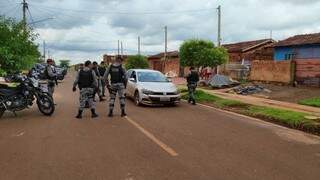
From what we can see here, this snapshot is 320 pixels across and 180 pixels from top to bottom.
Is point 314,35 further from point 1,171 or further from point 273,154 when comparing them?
point 1,171

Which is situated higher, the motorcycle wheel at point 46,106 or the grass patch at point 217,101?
the motorcycle wheel at point 46,106

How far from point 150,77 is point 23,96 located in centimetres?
646

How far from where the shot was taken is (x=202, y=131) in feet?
38.4

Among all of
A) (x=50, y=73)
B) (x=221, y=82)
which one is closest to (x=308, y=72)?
(x=221, y=82)

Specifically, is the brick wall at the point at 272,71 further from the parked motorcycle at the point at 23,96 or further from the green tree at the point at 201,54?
the parked motorcycle at the point at 23,96

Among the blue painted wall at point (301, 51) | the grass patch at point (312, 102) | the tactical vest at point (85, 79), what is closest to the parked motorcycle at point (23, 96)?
the tactical vest at point (85, 79)

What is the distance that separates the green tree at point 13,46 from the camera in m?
20.6

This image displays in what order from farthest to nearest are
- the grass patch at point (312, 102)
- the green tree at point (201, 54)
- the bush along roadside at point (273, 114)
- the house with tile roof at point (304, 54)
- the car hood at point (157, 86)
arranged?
the green tree at point (201, 54), the house with tile roof at point (304, 54), the grass patch at point (312, 102), the car hood at point (157, 86), the bush along roadside at point (273, 114)

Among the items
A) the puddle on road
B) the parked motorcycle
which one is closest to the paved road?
the puddle on road

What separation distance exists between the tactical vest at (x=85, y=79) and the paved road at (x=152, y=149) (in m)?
1.03

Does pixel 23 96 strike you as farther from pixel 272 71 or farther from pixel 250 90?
pixel 272 71

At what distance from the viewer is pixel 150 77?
19.9 metres

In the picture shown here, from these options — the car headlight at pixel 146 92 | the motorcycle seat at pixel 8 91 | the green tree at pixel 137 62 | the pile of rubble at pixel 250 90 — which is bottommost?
the pile of rubble at pixel 250 90

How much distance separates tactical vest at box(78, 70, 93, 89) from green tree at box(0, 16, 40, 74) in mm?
6289
